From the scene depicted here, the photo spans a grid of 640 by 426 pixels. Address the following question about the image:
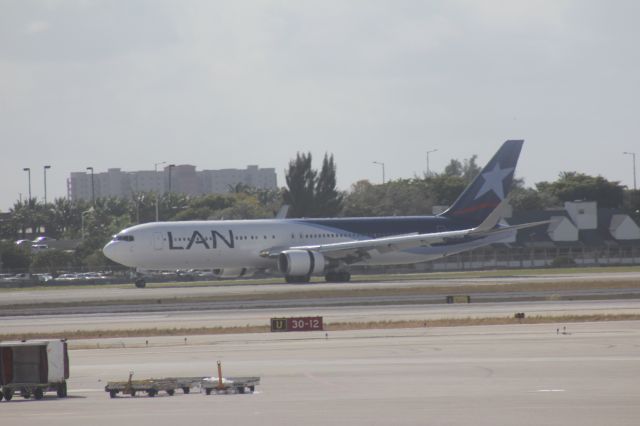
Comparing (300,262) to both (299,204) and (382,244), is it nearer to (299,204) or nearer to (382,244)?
(382,244)

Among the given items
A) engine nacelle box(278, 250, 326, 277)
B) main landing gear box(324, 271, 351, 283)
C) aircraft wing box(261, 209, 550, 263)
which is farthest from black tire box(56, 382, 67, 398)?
main landing gear box(324, 271, 351, 283)

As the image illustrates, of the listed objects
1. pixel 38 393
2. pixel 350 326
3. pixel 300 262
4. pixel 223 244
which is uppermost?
pixel 223 244

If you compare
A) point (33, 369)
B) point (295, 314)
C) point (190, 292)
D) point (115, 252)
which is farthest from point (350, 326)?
point (115, 252)

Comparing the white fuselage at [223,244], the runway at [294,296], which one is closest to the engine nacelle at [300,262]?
the white fuselage at [223,244]

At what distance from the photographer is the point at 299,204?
140500 mm

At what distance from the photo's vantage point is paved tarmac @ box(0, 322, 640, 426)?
20.0m

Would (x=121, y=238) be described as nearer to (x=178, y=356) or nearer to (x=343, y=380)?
(x=178, y=356)

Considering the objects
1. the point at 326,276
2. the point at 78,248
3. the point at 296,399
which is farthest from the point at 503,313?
the point at 78,248

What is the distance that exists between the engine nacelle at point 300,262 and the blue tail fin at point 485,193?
11.6 m

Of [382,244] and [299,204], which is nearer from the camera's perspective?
[382,244]

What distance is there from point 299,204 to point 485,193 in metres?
61.7

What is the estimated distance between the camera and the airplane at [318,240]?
72.2 meters

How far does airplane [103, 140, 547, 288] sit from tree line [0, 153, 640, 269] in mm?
41903

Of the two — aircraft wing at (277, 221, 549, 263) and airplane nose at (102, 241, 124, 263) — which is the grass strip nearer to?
airplane nose at (102, 241, 124, 263)
